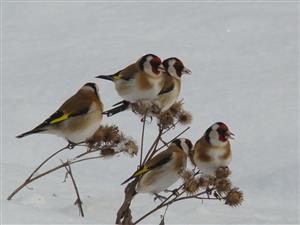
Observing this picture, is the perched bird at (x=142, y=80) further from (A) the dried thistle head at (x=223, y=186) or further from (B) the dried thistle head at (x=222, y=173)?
(A) the dried thistle head at (x=223, y=186)

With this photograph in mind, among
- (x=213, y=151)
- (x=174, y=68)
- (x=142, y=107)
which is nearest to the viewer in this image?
(x=213, y=151)

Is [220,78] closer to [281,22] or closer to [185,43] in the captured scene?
[185,43]

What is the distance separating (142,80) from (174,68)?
483 millimetres

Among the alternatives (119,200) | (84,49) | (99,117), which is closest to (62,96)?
(84,49)

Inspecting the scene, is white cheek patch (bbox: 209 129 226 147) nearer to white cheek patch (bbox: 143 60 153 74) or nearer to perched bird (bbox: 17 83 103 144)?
white cheek patch (bbox: 143 60 153 74)

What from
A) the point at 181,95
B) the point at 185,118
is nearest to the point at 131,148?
the point at 185,118

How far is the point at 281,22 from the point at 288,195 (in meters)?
6.63

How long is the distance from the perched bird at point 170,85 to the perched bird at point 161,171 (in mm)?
328

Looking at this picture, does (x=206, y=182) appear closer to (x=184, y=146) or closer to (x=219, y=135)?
(x=219, y=135)

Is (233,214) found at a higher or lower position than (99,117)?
lower

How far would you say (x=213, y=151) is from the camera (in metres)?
4.84

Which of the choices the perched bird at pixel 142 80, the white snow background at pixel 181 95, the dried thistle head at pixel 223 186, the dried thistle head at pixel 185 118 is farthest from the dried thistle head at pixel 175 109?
the white snow background at pixel 181 95

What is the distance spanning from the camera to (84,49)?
42.4 ft

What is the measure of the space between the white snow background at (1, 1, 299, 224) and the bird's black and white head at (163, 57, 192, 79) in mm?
1201
